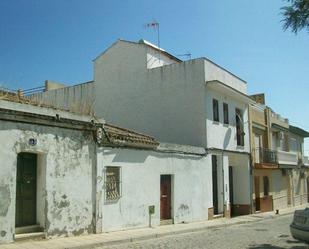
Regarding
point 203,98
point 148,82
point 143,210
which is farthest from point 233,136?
point 143,210

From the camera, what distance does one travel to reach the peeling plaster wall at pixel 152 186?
50.1ft

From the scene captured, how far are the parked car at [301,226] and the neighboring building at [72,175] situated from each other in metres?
6.33

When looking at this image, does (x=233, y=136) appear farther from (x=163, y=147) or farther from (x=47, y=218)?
(x=47, y=218)

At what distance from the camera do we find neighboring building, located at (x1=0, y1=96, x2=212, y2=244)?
1175 centimetres

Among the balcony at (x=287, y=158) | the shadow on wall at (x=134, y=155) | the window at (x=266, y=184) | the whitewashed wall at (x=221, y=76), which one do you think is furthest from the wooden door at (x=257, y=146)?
the shadow on wall at (x=134, y=155)

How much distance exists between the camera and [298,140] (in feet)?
142

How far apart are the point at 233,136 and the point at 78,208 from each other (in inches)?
556

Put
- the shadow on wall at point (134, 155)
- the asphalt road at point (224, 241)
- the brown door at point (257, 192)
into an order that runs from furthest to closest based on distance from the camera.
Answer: the brown door at point (257, 192)
the shadow on wall at point (134, 155)
the asphalt road at point (224, 241)

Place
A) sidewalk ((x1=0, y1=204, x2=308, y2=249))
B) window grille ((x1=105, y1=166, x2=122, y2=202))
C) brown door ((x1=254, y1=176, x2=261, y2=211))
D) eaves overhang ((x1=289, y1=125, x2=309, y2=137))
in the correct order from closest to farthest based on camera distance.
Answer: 1. sidewalk ((x1=0, y1=204, x2=308, y2=249))
2. window grille ((x1=105, y1=166, x2=122, y2=202))
3. brown door ((x1=254, y1=176, x2=261, y2=211))
4. eaves overhang ((x1=289, y1=125, x2=309, y2=137))

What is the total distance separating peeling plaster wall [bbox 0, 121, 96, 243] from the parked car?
6.40 metres

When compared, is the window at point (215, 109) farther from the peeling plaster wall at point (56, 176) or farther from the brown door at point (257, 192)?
the peeling plaster wall at point (56, 176)

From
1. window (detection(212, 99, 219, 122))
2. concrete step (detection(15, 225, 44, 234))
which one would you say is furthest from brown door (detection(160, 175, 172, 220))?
concrete step (detection(15, 225, 44, 234))

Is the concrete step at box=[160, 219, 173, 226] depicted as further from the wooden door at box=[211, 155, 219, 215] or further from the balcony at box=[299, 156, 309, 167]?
the balcony at box=[299, 156, 309, 167]

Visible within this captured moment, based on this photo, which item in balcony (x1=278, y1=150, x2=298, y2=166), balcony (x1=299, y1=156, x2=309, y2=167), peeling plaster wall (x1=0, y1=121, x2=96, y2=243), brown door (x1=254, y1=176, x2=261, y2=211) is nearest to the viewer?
peeling plaster wall (x1=0, y1=121, x2=96, y2=243)
